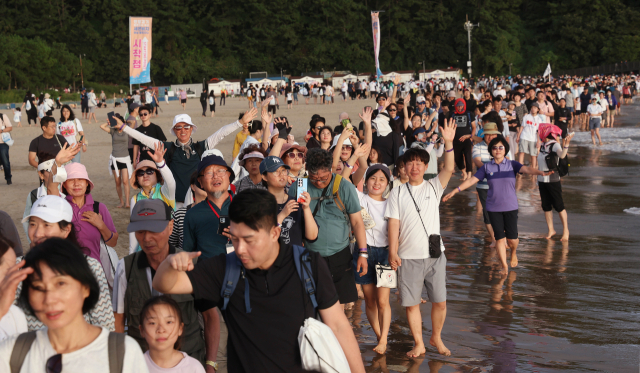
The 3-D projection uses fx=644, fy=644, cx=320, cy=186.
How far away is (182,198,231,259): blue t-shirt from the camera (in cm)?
432

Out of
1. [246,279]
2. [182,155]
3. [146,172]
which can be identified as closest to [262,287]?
[246,279]

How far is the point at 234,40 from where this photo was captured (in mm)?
96000

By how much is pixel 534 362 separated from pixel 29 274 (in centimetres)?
428

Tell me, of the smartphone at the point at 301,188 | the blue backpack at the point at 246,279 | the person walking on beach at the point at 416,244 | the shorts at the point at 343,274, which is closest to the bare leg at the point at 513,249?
the person walking on beach at the point at 416,244

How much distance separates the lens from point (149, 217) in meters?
3.83

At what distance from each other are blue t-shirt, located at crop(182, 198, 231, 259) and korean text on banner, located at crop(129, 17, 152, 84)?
28960 millimetres

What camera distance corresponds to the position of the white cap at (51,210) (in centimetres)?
346

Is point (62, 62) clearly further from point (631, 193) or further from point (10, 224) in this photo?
point (10, 224)

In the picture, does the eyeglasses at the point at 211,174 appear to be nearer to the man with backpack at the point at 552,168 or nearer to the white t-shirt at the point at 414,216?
the white t-shirt at the point at 414,216

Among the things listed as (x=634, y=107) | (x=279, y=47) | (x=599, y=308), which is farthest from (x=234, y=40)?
(x=599, y=308)

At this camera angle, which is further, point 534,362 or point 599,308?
point 599,308

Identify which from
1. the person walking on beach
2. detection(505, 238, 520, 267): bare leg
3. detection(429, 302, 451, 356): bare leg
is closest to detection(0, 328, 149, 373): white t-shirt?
the person walking on beach

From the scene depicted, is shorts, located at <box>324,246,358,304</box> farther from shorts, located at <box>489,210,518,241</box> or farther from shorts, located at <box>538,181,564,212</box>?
shorts, located at <box>538,181,564,212</box>

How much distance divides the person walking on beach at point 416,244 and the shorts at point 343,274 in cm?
45
